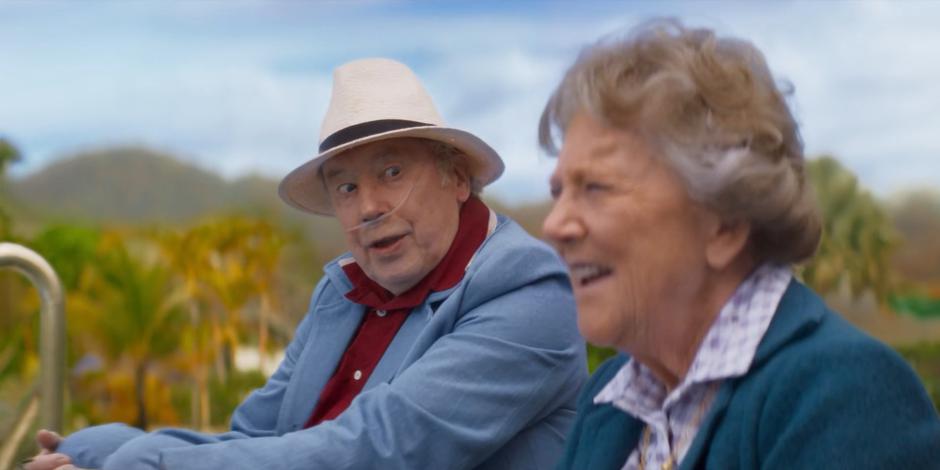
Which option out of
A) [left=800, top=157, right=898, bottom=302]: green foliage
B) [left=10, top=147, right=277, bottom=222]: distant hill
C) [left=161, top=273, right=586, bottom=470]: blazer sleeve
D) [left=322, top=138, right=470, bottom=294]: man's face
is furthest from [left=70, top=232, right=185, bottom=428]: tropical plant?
[left=10, top=147, right=277, bottom=222]: distant hill

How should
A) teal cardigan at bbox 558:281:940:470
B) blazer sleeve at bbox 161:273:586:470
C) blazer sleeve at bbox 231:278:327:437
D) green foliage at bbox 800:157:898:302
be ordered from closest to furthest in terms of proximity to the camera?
teal cardigan at bbox 558:281:940:470 → blazer sleeve at bbox 161:273:586:470 → blazer sleeve at bbox 231:278:327:437 → green foliage at bbox 800:157:898:302

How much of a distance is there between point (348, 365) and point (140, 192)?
92.5ft

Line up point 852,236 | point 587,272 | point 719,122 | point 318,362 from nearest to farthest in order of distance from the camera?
1. point 719,122
2. point 587,272
3. point 318,362
4. point 852,236

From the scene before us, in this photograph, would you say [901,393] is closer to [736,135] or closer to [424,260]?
[736,135]

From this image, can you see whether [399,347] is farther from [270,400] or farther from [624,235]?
[624,235]

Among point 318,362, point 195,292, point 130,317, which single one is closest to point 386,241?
point 318,362

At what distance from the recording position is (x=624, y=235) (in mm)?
1699

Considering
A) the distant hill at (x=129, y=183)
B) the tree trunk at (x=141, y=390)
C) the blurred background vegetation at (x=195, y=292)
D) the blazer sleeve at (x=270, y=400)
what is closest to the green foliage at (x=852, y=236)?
the blurred background vegetation at (x=195, y=292)

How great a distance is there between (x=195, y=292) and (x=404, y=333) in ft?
32.3

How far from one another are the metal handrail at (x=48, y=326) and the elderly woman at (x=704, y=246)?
4.11 ft

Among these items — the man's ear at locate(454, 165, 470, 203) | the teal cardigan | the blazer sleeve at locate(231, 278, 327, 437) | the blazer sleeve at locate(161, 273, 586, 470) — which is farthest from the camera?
the blazer sleeve at locate(231, 278, 327, 437)

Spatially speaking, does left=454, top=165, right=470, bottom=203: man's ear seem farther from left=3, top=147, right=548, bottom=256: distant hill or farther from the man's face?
left=3, top=147, right=548, bottom=256: distant hill

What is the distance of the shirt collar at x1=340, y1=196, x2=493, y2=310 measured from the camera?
260 centimetres

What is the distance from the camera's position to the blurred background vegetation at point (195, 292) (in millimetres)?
11711
